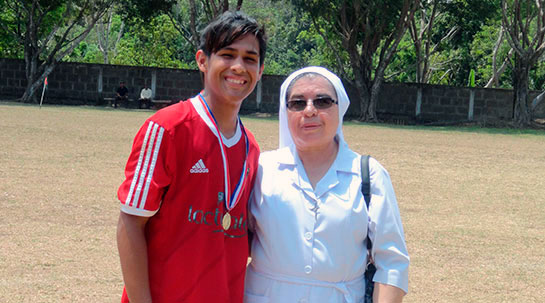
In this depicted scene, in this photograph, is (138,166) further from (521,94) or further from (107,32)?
(107,32)

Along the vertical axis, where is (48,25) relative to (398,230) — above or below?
above

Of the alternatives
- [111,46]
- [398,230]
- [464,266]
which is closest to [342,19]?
[464,266]

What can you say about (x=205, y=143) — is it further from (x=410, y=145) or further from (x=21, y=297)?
(x=410, y=145)

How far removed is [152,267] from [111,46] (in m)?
67.6

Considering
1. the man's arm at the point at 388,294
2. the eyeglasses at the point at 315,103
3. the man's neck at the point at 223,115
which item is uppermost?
the eyeglasses at the point at 315,103

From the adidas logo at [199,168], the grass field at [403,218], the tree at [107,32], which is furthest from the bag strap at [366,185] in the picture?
the tree at [107,32]

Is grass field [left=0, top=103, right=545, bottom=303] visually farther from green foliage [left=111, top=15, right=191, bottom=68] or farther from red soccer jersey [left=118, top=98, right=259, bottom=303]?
green foliage [left=111, top=15, right=191, bottom=68]

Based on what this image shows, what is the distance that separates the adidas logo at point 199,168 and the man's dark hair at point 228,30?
480 mm

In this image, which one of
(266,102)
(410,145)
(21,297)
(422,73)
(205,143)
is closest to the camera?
(205,143)

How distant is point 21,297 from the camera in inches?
201

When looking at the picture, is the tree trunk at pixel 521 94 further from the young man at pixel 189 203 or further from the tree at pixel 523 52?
the young man at pixel 189 203

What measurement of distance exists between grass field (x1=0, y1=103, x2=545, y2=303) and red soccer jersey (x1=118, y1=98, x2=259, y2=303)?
2838mm

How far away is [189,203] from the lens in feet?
8.20

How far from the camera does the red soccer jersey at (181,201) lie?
244 cm
